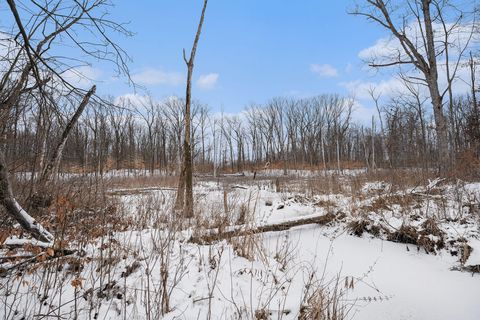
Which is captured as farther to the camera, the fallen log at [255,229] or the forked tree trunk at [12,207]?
the fallen log at [255,229]

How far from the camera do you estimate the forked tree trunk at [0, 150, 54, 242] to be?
246cm

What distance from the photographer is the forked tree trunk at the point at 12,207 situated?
2463mm

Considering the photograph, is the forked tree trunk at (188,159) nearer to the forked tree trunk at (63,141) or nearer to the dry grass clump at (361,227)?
the forked tree trunk at (63,141)

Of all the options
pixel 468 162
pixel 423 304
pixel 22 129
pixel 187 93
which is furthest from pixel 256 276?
pixel 468 162

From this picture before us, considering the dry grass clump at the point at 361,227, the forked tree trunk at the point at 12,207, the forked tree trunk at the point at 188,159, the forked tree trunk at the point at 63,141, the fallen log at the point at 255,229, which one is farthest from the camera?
the forked tree trunk at the point at 188,159

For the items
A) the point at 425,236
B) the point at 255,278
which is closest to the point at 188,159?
the point at 255,278

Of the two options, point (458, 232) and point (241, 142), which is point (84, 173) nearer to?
point (458, 232)

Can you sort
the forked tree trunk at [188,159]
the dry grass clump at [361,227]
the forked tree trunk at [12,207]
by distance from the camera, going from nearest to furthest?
the forked tree trunk at [12,207]
the dry grass clump at [361,227]
the forked tree trunk at [188,159]

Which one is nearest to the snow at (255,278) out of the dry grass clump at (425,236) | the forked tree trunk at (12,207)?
the dry grass clump at (425,236)

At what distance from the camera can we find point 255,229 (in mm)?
4543

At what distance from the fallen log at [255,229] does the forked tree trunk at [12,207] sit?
6.82ft

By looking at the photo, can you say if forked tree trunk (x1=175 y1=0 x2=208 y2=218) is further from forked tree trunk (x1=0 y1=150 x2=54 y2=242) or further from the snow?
forked tree trunk (x1=0 y1=150 x2=54 y2=242)

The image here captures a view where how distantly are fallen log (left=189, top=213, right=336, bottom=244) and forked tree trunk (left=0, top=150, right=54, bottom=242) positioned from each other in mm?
2080

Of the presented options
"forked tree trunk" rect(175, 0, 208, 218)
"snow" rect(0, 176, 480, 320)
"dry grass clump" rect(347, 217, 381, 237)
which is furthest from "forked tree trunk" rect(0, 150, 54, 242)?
"dry grass clump" rect(347, 217, 381, 237)
